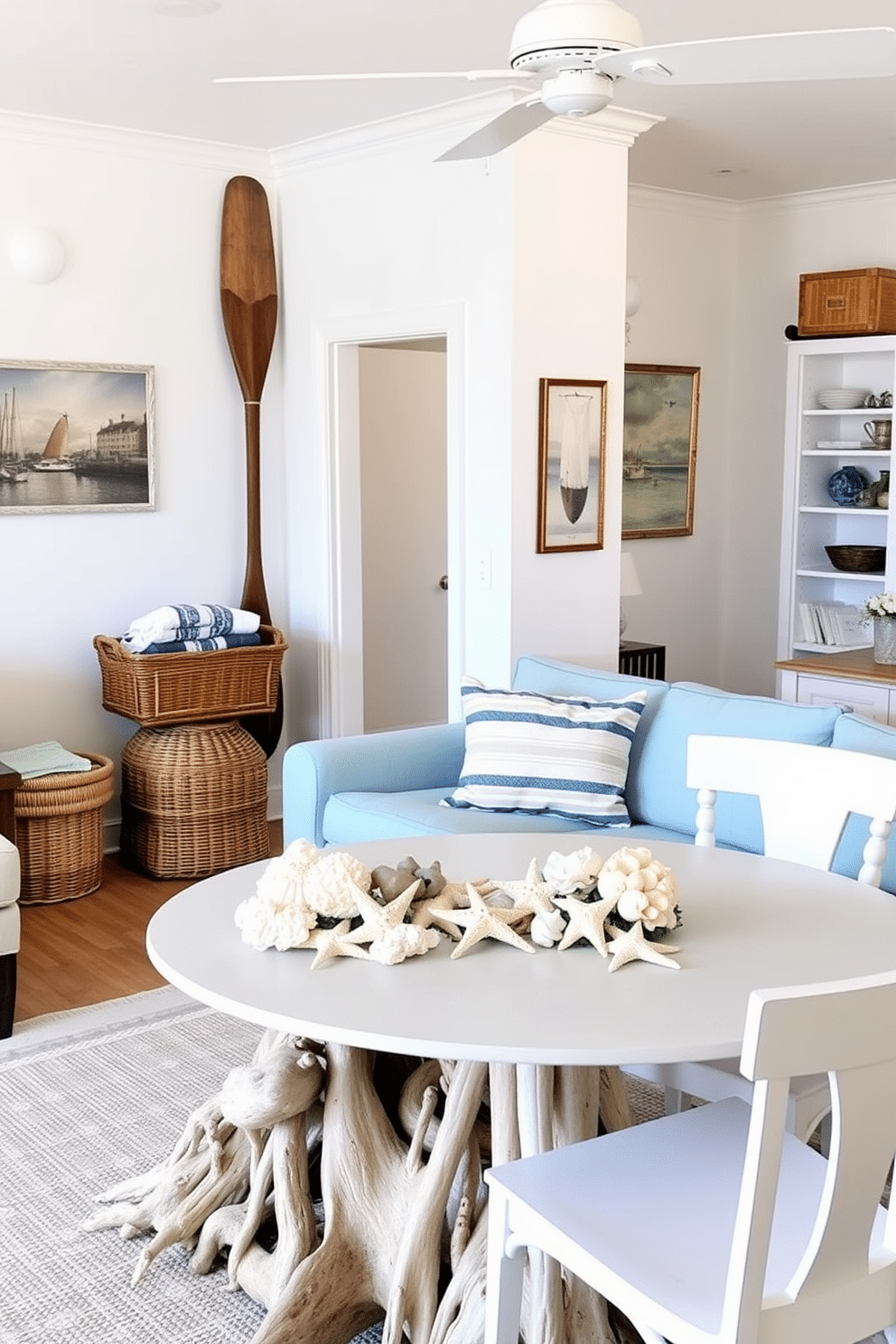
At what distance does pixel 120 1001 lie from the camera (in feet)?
12.6

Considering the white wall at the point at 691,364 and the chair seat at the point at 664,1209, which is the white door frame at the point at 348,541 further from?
the chair seat at the point at 664,1209

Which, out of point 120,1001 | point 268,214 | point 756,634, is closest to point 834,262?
point 756,634

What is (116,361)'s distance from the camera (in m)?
5.11

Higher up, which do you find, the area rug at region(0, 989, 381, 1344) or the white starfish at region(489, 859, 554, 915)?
the white starfish at region(489, 859, 554, 915)

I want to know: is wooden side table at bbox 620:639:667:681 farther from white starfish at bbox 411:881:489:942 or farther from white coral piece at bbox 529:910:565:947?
white coral piece at bbox 529:910:565:947

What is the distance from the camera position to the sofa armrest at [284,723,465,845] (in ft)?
12.9

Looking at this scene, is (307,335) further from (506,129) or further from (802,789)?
(802,789)

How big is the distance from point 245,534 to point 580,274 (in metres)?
1.69

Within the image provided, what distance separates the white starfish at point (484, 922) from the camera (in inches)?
83.6

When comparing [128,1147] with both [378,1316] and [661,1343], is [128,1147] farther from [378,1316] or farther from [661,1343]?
[661,1343]

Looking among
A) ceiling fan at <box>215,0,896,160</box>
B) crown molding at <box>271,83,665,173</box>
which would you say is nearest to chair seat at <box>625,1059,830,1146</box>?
ceiling fan at <box>215,0,896,160</box>

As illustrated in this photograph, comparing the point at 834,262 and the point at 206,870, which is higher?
the point at 834,262

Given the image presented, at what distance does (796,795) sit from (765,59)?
1351 mm

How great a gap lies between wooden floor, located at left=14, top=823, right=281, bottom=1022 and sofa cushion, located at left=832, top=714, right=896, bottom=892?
6.42ft
